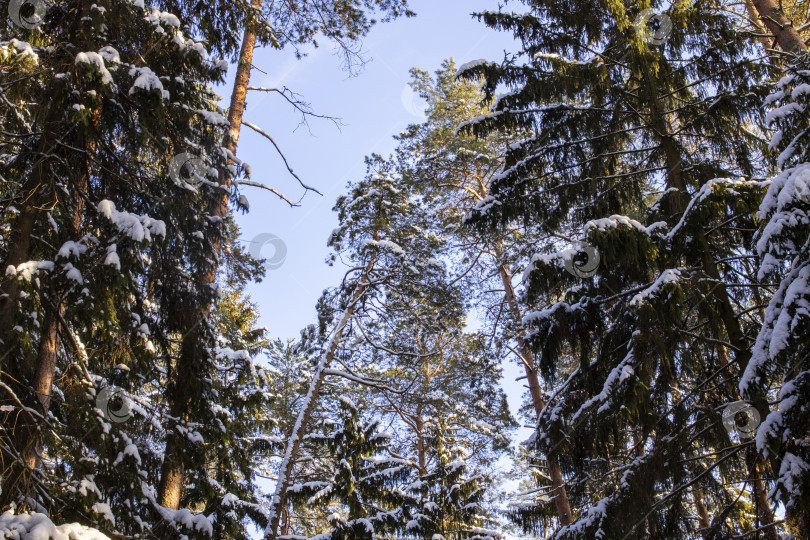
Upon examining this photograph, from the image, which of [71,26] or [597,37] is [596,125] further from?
[71,26]

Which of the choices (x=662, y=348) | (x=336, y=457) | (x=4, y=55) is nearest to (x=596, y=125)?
(x=662, y=348)

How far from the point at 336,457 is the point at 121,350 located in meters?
6.58

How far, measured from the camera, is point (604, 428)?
5.25 m

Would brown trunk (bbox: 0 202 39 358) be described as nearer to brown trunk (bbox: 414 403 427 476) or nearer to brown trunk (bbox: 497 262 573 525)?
brown trunk (bbox: 497 262 573 525)
